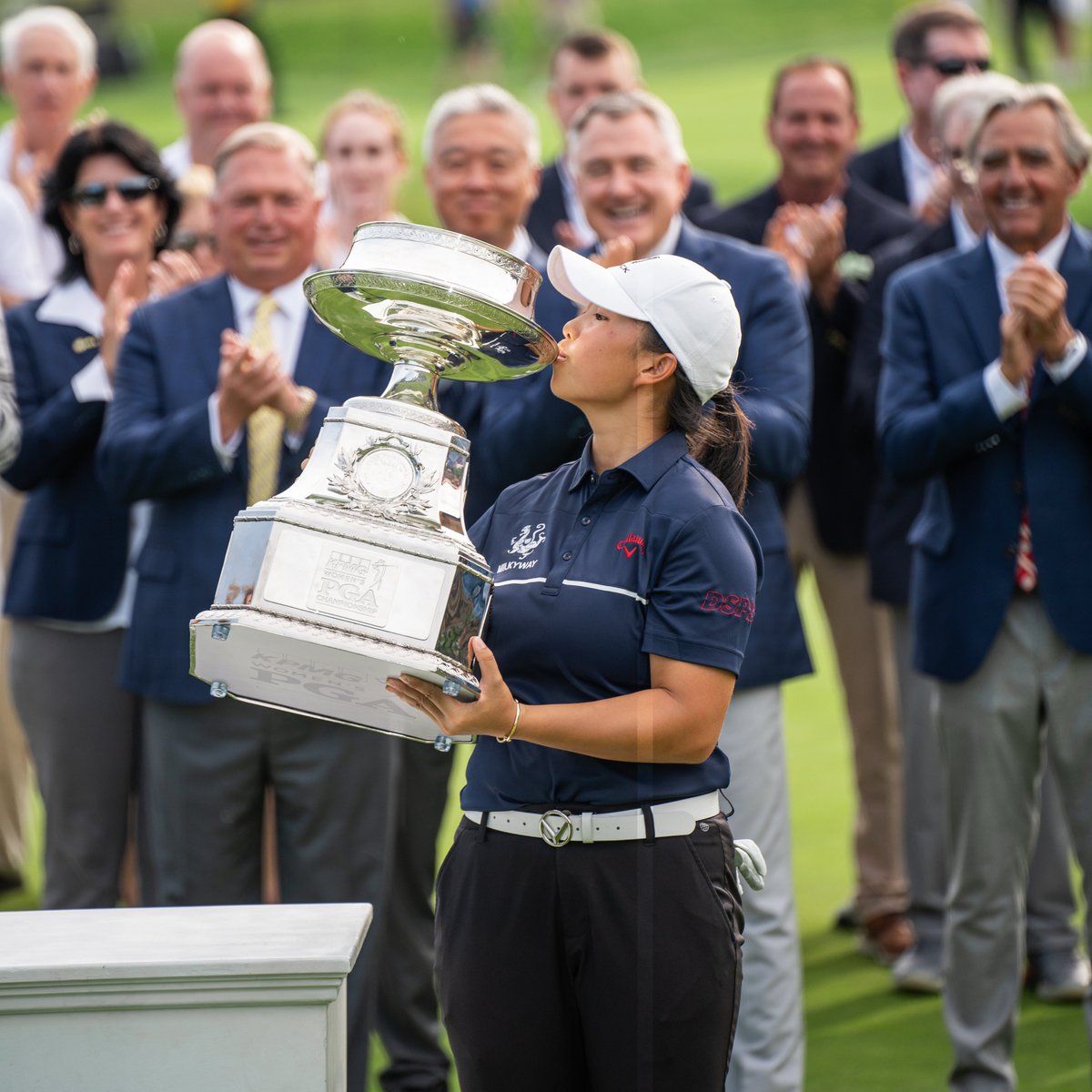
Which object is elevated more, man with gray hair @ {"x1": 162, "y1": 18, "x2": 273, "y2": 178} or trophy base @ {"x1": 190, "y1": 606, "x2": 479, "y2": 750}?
man with gray hair @ {"x1": 162, "y1": 18, "x2": 273, "y2": 178}

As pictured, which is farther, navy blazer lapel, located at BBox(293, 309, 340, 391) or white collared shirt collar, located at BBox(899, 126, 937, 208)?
white collared shirt collar, located at BBox(899, 126, 937, 208)

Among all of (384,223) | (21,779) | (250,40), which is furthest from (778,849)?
(250,40)

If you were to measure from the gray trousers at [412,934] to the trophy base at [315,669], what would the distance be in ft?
4.97

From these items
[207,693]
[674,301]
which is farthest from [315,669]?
[207,693]

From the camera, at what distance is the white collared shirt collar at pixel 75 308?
4.46 metres

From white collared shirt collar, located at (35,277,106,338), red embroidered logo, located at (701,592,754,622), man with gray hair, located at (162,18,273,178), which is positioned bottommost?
red embroidered logo, located at (701,592,754,622)

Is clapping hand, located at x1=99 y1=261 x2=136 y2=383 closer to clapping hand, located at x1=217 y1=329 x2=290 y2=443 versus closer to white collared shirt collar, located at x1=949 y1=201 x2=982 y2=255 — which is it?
clapping hand, located at x1=217 y1=329 x2=290 y2=443

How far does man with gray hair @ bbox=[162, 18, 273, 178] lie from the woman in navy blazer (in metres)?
1.55

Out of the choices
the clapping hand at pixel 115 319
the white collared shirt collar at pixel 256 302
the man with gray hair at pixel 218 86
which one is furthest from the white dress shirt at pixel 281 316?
the man with gray hair at pixel 218 86

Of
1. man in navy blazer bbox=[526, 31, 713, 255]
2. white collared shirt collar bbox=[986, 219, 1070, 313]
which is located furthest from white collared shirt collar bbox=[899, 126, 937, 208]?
white collared shirt collar bbox=[986, 219, 1070, 313]

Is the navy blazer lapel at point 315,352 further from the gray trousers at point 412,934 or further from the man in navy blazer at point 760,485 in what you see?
the gray trousers at point 412,934

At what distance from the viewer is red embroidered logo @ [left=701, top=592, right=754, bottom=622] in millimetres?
2654

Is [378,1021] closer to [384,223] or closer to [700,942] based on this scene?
[700,942]

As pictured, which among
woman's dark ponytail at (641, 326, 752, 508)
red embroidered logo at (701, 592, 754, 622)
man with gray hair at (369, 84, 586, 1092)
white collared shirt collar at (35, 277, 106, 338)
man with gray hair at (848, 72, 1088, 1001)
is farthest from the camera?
man with gray hair at (848, 72, 1088, 1001)
